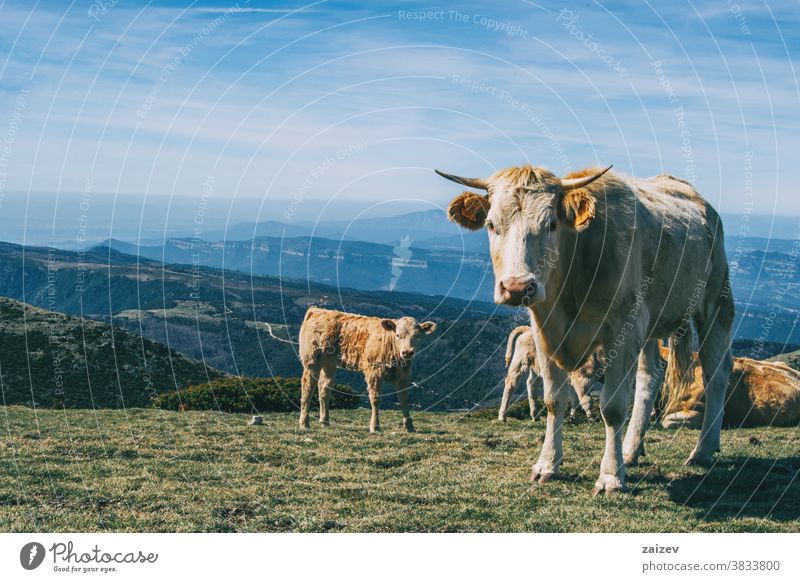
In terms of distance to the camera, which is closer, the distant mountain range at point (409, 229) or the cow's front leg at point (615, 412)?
the cow's front leg at point (615, 412)

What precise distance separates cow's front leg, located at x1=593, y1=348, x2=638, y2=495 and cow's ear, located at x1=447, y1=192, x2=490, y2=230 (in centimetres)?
247

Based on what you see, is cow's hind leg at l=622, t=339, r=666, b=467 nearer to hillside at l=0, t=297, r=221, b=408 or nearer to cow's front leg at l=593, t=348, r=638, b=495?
cow's front leg at l=593, t=348, r=638, b=495

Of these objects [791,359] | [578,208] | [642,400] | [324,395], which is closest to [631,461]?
[642,400]

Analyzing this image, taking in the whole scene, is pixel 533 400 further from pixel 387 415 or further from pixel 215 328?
pixel 215 328

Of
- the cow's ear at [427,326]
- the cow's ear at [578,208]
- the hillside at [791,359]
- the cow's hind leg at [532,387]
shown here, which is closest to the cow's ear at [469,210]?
the cow's ear at [578,208]

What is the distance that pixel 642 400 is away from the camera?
12.9 m

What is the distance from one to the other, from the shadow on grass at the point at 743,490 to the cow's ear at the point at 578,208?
3849 millimetres

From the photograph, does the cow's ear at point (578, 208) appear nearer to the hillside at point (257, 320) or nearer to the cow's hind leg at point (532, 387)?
the hillside at point (257, 320)

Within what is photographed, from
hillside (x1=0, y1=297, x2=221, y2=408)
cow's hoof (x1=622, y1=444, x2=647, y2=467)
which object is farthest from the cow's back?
hillside (x1=0, y1=297, x2=221, y2=408)

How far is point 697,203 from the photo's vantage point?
13.3 metres

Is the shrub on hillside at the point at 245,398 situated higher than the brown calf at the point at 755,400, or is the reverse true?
the brown calf at the point at 755,400

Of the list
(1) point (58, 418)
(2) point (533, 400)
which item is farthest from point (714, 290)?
(1) point (58, 418)

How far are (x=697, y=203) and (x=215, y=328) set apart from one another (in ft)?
185

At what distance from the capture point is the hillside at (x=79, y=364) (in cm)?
3130
